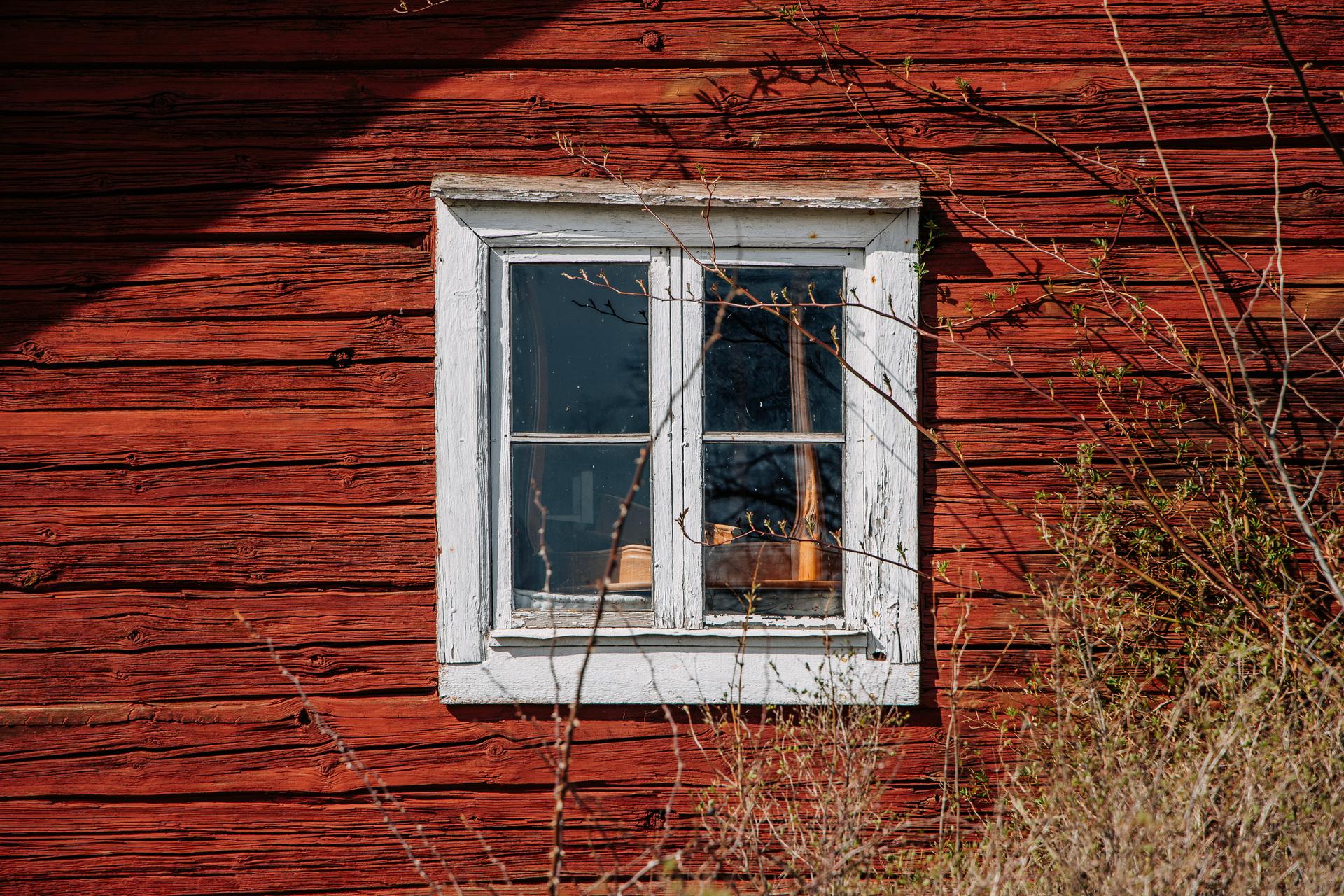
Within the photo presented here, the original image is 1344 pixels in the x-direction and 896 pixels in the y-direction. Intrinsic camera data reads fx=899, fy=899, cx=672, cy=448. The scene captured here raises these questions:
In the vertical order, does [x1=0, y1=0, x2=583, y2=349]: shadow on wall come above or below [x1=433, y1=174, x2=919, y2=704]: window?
above

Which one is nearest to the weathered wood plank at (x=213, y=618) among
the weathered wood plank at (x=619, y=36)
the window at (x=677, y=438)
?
the window at (x=677, y=438)

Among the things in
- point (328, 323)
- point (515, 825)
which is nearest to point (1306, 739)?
point (515, 825)

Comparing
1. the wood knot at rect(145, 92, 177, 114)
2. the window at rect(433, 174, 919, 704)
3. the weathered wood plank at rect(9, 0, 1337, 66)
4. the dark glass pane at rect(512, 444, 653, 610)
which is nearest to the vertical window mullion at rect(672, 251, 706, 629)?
the window at rect(433, 174, 919, 704)

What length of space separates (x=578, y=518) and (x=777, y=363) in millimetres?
729

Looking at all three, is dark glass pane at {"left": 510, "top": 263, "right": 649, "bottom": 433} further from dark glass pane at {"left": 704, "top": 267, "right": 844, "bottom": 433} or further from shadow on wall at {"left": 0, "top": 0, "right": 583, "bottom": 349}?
shadow on wall at {"left": 0, "top": 0, "right": 583, "bottom": 349}

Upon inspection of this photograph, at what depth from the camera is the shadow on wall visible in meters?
2.53

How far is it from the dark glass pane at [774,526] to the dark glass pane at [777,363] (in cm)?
9

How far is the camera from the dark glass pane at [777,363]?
8.48 ft

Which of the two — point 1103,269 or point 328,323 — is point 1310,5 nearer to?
point 1103,269

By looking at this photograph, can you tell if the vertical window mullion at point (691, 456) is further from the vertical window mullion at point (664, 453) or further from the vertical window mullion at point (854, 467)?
the vertical window mullion at point (854, 467)

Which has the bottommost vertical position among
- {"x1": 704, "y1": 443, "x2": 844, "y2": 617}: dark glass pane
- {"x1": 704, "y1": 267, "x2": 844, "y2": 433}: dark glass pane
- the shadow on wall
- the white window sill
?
the white window sill

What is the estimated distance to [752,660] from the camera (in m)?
2.49

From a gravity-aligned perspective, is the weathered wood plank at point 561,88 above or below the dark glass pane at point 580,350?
above

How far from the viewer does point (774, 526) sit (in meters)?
2.59
